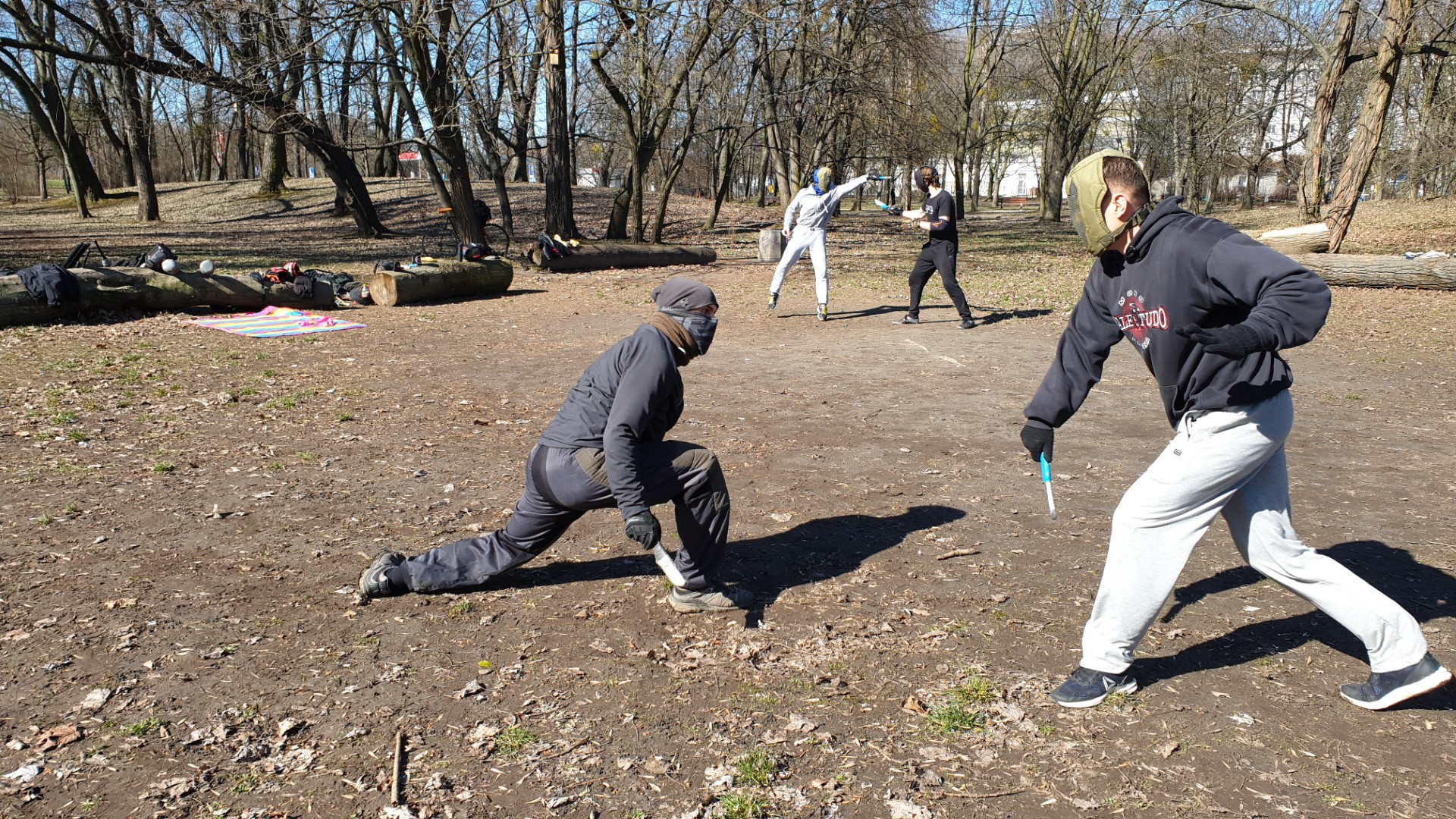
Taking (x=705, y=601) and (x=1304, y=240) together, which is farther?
(x=1304, y=240)

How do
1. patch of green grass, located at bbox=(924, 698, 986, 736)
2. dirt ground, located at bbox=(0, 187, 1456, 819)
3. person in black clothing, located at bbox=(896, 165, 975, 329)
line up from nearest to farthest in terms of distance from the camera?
1. dirt ground, located at bbox=(0, 187, 1456, 819)
2. patch of green grass, located at bbox=(924, 698, 986, 736)
3. person in black clothing, located at bbox=(896, 165, 975, 329)

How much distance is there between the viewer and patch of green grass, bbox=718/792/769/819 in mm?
2984

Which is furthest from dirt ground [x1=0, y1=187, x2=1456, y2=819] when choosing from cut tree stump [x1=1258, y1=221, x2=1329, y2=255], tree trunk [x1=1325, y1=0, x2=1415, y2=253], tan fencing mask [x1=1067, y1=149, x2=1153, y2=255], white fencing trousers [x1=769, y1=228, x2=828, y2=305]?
cut tree stump [x1=1258, y1=221, x2=1329, y2=255]

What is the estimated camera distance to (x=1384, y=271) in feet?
49.9

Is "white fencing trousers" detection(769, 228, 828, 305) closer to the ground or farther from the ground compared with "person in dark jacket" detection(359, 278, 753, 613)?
farther from the ground

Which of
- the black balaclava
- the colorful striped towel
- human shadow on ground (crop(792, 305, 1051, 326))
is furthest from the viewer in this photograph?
human shadow on ground (crop(792, 305, 1051, 326))

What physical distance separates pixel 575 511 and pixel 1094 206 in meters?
2.37

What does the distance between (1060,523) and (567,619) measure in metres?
2.88

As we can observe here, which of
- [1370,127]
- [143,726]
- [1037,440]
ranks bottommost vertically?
[143,726]

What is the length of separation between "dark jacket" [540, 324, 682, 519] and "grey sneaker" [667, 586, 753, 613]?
0.66 meters

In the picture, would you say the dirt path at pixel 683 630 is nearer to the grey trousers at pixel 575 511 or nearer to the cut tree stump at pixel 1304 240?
the grey trousers at pixel 575 511

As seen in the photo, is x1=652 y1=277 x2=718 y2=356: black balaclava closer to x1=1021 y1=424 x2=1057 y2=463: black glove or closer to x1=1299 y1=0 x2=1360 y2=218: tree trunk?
x1=1021 y1=424 x2=1057 y2=463: black glove

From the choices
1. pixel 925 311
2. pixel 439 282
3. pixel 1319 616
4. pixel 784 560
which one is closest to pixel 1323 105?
pixel 925 311

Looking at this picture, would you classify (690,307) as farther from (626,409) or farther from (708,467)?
(708,467)
